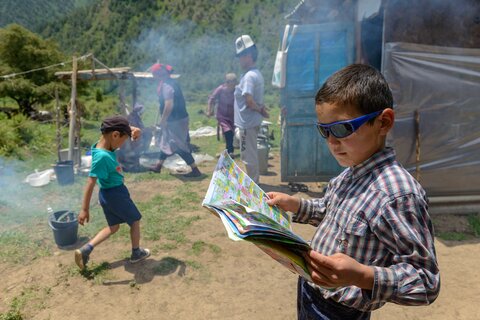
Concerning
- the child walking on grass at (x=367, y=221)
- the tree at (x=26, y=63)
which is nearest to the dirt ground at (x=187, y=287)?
the child walking on grass at (x=367, y=221)

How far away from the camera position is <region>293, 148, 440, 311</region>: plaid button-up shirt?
101cm

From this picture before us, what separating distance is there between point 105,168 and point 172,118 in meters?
3.47

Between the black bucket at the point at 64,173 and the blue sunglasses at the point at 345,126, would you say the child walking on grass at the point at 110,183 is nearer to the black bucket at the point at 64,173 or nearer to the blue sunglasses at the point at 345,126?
the blue sunglasses at the point at 345,126

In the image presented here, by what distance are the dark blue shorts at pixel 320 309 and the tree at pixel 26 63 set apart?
12614 mm

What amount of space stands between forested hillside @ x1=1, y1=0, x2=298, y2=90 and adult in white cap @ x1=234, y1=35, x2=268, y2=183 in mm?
23142

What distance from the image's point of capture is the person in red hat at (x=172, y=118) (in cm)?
627

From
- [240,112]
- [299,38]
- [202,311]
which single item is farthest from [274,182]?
[202,311]

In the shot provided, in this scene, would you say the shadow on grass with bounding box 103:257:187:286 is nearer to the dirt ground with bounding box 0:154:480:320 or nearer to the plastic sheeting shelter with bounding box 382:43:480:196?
the dirt ground with bounding box 0:154:480:320

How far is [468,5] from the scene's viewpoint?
13.3ft

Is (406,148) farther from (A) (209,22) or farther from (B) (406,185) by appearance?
(A) (209,22)

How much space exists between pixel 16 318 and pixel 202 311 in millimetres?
1391

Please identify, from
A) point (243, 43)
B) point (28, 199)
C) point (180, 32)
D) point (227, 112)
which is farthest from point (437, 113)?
point (180, 32)

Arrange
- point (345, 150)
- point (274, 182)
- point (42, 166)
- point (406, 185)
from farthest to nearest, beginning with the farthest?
point (42, 166) → point (274, 182) → point (345, 150) → point (406, 185)

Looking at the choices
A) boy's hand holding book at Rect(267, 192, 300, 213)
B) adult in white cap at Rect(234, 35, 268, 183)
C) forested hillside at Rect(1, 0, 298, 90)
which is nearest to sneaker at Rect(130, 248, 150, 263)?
adult in white cap at Rect(234, 35, 268, 183)
